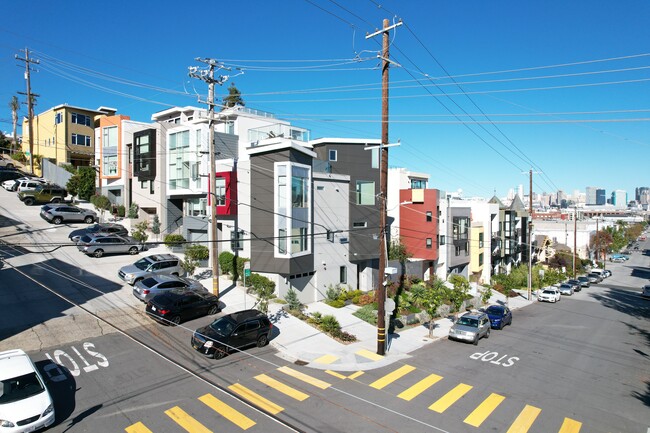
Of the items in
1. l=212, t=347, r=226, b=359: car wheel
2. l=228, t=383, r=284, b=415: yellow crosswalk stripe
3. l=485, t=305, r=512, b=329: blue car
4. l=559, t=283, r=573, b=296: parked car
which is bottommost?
l=559, t=283, r=573, b=296: parked car

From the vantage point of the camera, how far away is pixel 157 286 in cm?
2211

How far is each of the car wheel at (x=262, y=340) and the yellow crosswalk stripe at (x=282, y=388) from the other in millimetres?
3178

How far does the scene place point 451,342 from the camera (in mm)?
22891

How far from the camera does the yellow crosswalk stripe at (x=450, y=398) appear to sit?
45.1 feet

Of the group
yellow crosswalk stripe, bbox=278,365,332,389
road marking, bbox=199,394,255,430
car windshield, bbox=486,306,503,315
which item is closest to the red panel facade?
car windshield, bbox=486,306,503,315

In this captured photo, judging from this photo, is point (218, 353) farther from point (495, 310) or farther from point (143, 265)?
point (495, 310)

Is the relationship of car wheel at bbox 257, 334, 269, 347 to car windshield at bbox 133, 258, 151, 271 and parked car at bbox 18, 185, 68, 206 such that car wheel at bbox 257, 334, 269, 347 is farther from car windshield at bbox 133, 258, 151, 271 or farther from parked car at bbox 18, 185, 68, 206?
parked car at bbox 18, 185, 68, 206

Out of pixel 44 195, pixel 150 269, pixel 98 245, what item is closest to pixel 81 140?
pixel 44 195

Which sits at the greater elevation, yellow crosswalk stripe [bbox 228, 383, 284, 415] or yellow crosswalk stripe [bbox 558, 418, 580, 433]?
yellow crosswalk stripe [bbox 228, 383, 284, 415]

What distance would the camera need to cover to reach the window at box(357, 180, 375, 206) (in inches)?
1281

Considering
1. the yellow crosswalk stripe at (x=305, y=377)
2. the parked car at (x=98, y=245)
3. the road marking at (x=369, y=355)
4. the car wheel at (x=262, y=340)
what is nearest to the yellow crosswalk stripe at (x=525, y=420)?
the yellow crosswalk stripe at (x=305, y=377)

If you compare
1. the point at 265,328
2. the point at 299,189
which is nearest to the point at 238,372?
the point at 265,328

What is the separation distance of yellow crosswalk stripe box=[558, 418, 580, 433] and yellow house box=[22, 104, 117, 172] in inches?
2241

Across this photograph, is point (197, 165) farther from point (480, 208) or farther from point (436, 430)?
point (480, 208)
